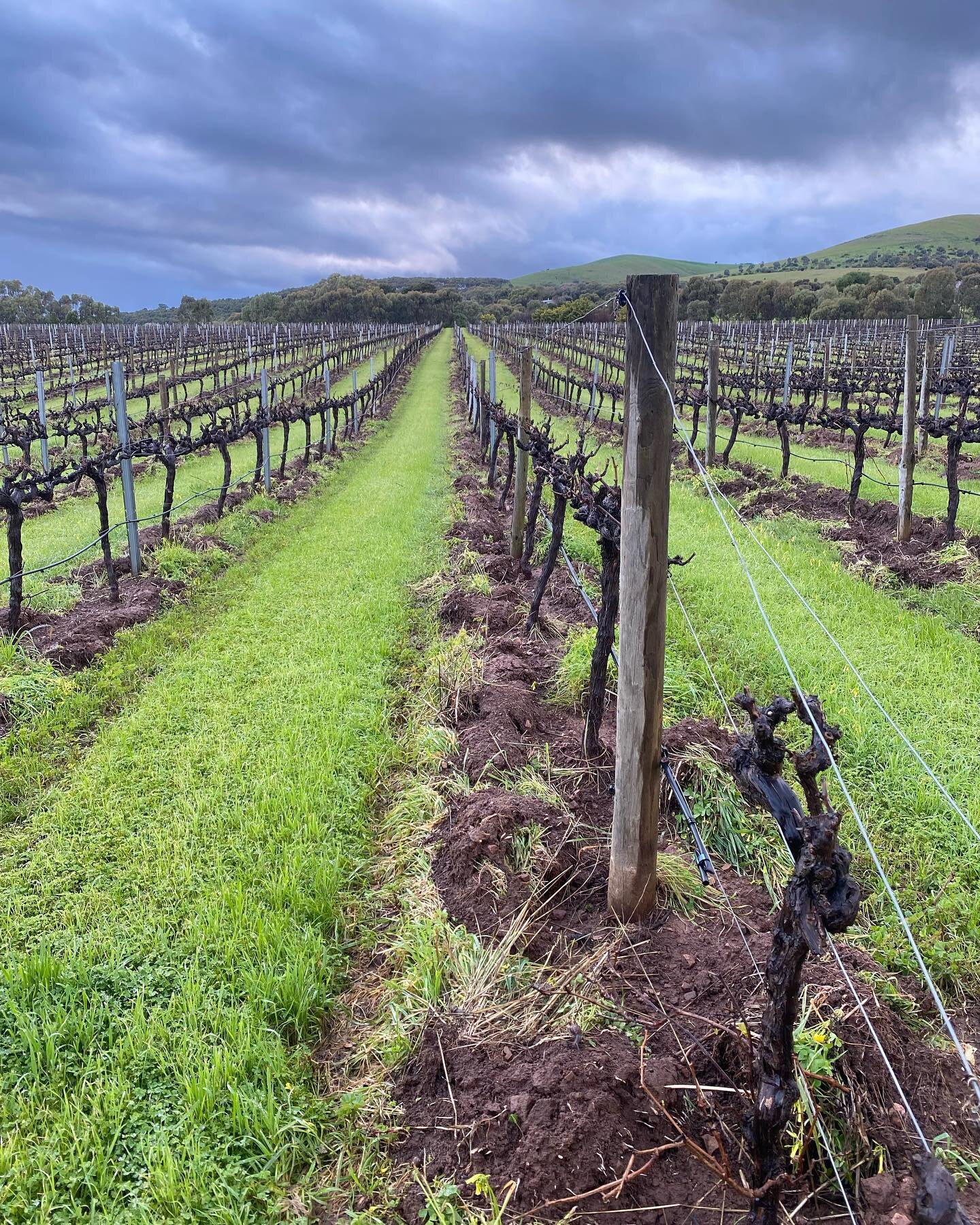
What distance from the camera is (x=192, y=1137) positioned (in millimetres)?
3072

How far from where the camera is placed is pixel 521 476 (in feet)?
34.8

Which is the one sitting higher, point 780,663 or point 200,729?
point 780,663

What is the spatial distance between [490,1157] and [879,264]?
463 ft

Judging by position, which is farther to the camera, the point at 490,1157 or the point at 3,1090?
the point at 3,1090

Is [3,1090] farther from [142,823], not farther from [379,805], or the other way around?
[379,805]

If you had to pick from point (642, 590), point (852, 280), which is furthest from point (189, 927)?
point (852, 280)

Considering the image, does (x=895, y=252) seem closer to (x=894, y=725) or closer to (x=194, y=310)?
(x=194, y=310)

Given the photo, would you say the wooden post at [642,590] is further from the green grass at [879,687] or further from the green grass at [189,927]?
the green grass at [189,927]

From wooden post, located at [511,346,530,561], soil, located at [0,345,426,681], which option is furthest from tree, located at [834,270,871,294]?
soil, located at [0,345,426,681]

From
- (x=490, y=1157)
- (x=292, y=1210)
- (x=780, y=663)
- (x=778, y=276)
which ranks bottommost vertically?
(x=292, y=1210)

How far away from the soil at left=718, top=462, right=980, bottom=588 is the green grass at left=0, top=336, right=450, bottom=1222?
22.1 ft

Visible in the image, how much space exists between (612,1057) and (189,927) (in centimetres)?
237

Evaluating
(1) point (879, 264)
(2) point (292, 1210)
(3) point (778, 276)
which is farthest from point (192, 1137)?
(1) point (879, 264)

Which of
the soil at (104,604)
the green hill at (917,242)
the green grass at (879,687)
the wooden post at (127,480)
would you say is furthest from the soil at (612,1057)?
the green hill at (917,242)
